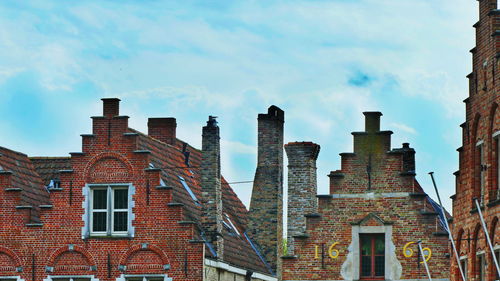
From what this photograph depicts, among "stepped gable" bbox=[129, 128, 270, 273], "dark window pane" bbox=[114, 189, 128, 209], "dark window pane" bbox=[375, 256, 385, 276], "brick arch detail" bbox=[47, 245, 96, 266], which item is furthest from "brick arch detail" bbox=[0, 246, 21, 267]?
"dark window pane" bbox=[375, 256, 385, 276]

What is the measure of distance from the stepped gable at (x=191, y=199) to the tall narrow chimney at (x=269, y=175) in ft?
3.48

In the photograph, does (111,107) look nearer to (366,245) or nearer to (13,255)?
(13,255)

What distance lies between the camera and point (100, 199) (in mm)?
42250

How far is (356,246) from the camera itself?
1547 inches

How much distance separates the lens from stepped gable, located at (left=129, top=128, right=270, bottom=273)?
145 ft

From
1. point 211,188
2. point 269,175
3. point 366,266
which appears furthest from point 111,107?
point 366,266

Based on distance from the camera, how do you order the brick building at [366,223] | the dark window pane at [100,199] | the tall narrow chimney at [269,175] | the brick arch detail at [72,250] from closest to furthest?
the brick building at [366,223]
the brick arch detail at [72,250]
the dark window pane at [100,199]
the tall narrow chimney at [269,175]

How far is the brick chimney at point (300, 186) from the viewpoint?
140ft

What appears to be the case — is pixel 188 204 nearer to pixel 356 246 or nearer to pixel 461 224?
pixel 356 246

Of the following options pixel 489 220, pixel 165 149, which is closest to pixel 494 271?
pixel 489 220

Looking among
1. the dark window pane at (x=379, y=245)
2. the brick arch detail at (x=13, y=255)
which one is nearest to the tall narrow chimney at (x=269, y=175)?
the dark window pane at (x=379, y=245)

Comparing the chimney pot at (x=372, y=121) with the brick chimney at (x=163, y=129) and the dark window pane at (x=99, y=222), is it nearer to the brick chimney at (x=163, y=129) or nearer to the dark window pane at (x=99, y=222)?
the dark window pane at (x=99, y=222)

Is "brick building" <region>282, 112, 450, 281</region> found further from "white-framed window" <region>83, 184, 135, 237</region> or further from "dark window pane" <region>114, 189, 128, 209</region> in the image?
"dark window pane" <region>114, 189, 128, 209</region>

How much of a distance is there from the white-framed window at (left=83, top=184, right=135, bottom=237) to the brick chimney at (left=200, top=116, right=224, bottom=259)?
244cm
